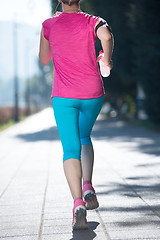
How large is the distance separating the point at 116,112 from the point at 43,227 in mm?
32211

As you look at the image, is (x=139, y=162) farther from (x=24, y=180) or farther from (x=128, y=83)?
(x=128, y=83)

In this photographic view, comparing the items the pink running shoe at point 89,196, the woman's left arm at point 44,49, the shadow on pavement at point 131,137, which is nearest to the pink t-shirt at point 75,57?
the woman's left arm at point 44,49

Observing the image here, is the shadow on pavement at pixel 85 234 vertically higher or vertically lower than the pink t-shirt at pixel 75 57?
lower

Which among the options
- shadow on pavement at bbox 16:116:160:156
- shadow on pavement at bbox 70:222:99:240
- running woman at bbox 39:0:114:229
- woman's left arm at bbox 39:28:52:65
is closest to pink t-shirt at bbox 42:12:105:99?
running woman at bbox 39:0:114:229

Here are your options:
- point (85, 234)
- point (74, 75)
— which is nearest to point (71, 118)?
point (74, 75)

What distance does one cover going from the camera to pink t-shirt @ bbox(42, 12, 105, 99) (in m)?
4.33

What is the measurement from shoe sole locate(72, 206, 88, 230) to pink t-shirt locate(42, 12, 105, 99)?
0.91 meters

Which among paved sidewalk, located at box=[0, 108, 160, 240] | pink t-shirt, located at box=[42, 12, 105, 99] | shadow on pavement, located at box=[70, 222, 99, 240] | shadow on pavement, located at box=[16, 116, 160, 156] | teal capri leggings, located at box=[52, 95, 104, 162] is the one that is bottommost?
shadow on pavement, located at box=[16, 116, 160, 156]

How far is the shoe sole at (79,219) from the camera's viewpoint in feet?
13.6

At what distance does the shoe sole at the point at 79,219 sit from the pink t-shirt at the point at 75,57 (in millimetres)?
909

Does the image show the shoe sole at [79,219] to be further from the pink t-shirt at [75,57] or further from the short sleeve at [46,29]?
the short sleeve at [46,29]

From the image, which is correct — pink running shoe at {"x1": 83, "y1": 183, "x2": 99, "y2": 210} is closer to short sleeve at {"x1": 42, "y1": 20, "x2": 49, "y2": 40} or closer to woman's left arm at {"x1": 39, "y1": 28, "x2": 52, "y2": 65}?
woman's left arm at {"x1": 39, "y1": 28, "x2": 52, "y2": 65}

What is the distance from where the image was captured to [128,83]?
32.5 metres

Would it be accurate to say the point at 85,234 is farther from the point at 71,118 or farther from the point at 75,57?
the point at 75,57
